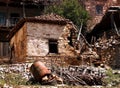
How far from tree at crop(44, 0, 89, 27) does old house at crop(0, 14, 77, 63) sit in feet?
36.1

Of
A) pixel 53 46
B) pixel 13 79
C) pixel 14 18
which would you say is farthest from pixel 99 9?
pixel 13 79

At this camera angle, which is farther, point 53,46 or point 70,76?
point 53,46

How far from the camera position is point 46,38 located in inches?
960

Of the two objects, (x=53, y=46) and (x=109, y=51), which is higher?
(x=53, y=46)

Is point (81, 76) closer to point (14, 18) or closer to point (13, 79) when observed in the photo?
point (13, 79)

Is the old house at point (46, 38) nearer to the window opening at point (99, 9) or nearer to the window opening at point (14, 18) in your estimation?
the window opening at point (14, 18)

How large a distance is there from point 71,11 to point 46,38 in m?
12.6

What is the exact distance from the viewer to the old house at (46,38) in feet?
78.2

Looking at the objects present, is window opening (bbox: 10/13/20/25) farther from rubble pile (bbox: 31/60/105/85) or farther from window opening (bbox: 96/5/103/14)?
rubble pile (bbox: 31/60/105/85)

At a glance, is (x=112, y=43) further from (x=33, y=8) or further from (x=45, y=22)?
(x=33, y=8)

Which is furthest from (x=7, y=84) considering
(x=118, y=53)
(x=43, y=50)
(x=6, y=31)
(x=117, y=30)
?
(x=6, y=31)

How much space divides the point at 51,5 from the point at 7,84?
23.5 meters

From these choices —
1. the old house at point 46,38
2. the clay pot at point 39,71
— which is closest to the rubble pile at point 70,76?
the clay pot at point 39,71

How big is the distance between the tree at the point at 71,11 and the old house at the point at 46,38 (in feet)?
36.1
